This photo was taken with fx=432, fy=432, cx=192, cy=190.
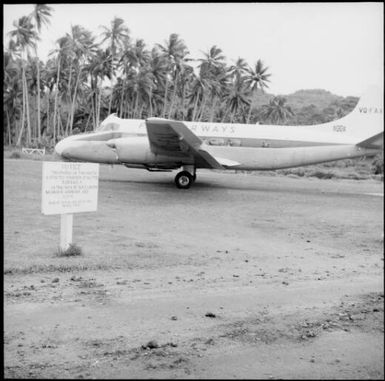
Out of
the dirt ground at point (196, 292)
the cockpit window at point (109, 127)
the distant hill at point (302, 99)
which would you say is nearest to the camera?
the dirt ground at point (196, 292)

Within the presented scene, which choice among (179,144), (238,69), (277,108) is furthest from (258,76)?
(179,144)

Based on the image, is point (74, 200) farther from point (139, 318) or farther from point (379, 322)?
point (379, 322)

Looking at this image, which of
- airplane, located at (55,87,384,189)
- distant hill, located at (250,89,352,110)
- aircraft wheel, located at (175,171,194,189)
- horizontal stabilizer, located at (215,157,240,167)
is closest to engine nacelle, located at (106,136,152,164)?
airplane, located at (55,87,384,189)

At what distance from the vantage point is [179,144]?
14.1m

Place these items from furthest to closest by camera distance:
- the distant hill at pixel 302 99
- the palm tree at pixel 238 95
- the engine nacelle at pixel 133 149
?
the engine nacelle at pixel 133 149 → the palm tree at pixel 238 95 → the distant hill at pixel 302 99

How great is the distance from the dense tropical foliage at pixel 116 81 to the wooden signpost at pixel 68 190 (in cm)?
92

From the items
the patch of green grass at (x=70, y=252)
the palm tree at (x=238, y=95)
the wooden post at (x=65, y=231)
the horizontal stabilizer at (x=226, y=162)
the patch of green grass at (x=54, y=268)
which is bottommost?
the patch of green grass at (x=54, y=268)

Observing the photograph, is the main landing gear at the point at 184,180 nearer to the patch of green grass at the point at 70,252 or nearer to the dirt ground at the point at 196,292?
the dirt ground at the point at 196,292

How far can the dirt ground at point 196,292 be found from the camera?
3.14m

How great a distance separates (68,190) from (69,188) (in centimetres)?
3

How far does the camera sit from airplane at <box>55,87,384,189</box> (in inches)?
539

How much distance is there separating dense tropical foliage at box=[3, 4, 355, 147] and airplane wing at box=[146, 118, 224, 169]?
491 cm

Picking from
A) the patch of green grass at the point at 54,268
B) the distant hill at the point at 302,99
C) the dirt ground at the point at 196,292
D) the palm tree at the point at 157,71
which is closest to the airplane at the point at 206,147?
the dirt ground at the point at 196,292

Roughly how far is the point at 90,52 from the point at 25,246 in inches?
141
